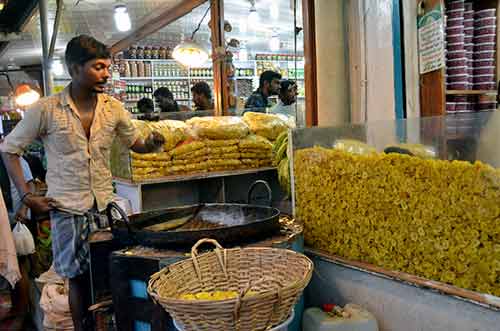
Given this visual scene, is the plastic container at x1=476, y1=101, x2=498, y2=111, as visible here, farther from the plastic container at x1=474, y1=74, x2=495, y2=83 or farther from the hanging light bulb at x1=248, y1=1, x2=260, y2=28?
the hanging light bulb at x1=248, y1=1, x2=260, y2=28

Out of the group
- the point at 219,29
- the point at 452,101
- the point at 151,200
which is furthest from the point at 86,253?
the point at 219,29

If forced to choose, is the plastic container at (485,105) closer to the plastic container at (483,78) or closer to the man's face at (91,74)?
the plastic container at (483,78)

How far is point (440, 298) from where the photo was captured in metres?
1.62

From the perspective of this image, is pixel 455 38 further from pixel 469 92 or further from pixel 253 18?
pixel 253 18

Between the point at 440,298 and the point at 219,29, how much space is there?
3.26m

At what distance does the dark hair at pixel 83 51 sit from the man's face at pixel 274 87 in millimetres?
2009

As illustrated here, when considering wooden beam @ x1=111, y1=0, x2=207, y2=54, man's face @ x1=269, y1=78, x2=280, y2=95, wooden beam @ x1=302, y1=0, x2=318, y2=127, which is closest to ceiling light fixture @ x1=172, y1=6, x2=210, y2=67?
wooden beam @ x1=111, y1=0, x2=207, y2=54

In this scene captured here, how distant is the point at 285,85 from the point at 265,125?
0.39 metres

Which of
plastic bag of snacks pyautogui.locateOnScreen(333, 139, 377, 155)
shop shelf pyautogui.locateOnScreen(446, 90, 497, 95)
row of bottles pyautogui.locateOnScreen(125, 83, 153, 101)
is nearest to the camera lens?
plastic bag of snacks pyautogui.locateOnScreen(333, 139, 377, 155)

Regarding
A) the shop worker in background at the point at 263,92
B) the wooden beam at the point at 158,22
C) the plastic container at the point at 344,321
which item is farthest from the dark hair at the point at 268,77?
the plastic container at the point at 344,321

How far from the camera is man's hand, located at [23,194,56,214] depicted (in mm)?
2191

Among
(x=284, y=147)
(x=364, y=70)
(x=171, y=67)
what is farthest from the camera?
(x=171, y=67)

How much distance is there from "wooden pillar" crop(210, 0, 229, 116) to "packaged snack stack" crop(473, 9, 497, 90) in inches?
84.6

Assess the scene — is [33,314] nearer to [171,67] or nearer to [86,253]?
[86,253]
